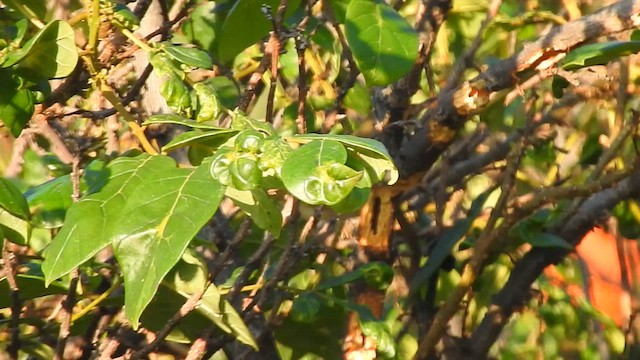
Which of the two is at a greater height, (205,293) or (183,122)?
(183,122)

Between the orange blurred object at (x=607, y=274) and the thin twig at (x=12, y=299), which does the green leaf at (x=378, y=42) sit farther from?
the orange blurred object at (x=607, y=274)

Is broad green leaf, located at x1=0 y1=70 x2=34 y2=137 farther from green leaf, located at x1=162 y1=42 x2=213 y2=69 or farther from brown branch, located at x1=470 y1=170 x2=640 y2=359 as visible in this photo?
brown branch, located at x1=470 y1=170 x2=640 y2=359

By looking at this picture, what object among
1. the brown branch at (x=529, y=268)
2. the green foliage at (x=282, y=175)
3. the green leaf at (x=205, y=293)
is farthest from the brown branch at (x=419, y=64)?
the green leaf at (x=205, y=293)

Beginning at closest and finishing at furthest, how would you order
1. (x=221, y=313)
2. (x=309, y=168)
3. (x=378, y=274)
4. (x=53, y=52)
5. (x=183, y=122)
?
(x=309, y=168) < (x=183, y=122) < (x=53, y=52) < (x=221, y=313) < (x=378, y=274)

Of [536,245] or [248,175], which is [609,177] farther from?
[248,175]

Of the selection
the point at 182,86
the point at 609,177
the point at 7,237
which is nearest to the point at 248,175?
the point at 182,86

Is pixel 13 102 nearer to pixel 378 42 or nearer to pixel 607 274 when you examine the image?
pixel 378 42

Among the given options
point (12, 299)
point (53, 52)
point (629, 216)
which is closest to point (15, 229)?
point (12, 299)
